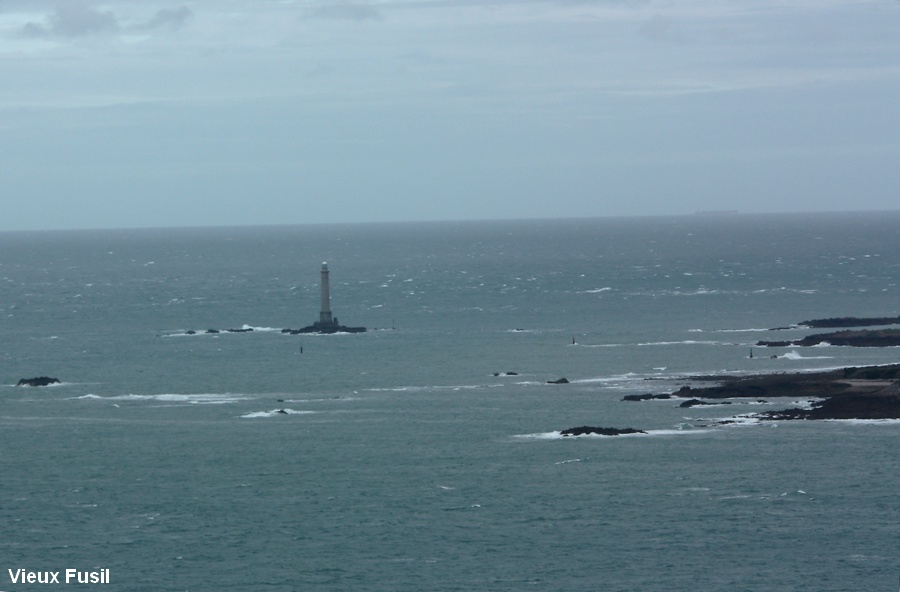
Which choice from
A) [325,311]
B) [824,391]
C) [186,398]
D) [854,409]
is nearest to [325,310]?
[325,311]

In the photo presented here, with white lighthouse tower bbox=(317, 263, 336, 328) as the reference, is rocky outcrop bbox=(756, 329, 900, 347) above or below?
below

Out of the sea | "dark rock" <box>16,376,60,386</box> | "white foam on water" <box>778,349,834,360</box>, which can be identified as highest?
"white foam on water" <box>778,349,834,360</box>

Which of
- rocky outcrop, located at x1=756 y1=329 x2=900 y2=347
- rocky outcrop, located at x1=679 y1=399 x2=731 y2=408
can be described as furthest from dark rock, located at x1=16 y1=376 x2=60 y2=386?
rocky outcrop, located at x1=756 y1=329 x2=900 y2=347

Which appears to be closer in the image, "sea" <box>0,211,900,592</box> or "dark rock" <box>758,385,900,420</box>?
"sea" <box>0,211,900,592</box>

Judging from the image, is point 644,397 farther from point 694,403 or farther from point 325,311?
point 325,311

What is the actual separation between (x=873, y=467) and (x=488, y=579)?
67.8ft

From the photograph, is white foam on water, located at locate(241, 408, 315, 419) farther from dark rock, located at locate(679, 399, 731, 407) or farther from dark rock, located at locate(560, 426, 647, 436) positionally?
dark rock, located at locate(679, 399, 731, 407)

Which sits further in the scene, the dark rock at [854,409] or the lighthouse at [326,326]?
the lighthouse at [326,326]

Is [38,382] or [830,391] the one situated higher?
[830,391]

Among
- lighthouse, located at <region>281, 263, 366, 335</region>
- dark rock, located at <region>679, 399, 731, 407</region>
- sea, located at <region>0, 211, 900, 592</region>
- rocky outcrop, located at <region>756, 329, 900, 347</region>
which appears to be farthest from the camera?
lighthouse, located at <region>281, 263, 366, 335</region>

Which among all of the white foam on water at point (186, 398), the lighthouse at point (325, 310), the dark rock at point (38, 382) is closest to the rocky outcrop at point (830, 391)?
the white foam on water at point (186, 398)

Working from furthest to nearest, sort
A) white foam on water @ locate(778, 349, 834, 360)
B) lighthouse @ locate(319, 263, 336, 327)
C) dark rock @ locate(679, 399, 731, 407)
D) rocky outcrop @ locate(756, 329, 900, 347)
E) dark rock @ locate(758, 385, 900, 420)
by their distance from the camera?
lighthouse @ locate(319, 263, 336, 327) < rocky outcrop @ locate(756, 329, 900, 347) < white foam on water @ locate(778, 349, 834, 360) < dark rock @ locate(679, 399, 731, 407) < dark rock @ locate(758, 385, 900, 420)

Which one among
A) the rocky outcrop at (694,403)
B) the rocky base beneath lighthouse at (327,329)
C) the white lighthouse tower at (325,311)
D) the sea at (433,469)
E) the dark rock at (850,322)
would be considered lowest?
the sea at (433,469)

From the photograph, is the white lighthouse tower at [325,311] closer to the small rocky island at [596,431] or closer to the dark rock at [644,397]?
the dark rock at [644,397]
